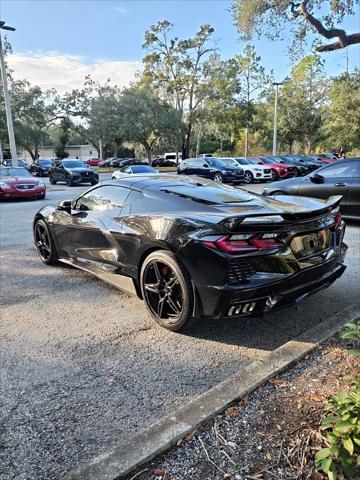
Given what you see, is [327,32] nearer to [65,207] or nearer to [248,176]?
[248,176]

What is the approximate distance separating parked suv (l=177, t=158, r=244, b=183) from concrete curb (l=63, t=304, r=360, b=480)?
17812 millimetres

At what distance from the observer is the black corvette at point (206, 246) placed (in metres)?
3.05

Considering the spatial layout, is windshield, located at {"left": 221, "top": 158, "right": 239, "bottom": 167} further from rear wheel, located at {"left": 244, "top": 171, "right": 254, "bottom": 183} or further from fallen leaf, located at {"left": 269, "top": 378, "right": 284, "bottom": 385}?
fallen leaf, located at {"left": 269, "top": 378, "right": 284, "bottom": 385}

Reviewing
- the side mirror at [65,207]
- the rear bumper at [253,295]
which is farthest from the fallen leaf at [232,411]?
the side mirror at [65,207]

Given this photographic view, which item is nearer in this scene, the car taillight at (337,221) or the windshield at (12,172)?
the car taillight at (337,221)

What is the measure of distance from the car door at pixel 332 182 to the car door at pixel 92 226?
17.4ft

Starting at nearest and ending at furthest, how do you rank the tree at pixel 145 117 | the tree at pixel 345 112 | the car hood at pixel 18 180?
1. the car hood at pixel 18 180
2. the tree at pixel 345 112
3. the tree at pixel 145 117

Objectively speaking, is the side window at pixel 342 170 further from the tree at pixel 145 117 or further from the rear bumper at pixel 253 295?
the tree at pixel 145 117

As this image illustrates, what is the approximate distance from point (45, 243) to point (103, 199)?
1591mm

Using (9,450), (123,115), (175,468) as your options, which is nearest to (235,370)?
(175,468)

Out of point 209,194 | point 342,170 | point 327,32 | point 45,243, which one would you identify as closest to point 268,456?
point 209,194

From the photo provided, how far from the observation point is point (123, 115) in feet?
121

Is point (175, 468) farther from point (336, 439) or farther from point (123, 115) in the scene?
point (123, 115)

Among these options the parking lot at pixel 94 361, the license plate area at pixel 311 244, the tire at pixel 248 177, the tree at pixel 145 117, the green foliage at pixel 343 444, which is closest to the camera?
the green foliage at pixel 343 444
